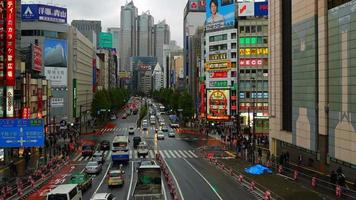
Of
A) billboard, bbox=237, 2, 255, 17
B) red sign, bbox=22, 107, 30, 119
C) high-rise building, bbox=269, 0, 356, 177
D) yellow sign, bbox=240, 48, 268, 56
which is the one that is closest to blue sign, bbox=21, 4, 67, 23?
billboard, bbox=237, 2, 255, 17

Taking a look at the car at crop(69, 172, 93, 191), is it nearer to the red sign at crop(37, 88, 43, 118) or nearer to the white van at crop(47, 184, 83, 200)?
the white van at crop(47, 184, 83, 200)

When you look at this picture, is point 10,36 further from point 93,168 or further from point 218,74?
point 218,74

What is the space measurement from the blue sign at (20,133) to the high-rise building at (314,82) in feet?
77.5

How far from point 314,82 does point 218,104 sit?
235 feet

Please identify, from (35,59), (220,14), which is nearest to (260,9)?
(220,14)

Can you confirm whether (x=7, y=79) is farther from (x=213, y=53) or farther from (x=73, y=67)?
(x=213, y=53)

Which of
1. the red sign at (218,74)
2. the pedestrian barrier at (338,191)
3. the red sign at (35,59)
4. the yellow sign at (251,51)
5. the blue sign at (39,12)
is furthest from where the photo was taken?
the red sign at (218,74)

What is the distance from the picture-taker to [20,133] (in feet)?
135

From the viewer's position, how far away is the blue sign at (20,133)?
1610 inches

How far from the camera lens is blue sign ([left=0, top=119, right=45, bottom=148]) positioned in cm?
4091

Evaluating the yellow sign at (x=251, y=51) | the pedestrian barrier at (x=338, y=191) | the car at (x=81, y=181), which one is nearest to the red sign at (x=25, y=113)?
A: the car at (x=81, y=181)

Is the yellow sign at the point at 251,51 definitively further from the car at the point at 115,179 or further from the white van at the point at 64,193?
the white van at the point at 64,193

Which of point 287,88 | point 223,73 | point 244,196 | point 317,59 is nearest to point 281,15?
point 287,88

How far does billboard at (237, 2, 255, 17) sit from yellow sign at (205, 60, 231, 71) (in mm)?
11692
